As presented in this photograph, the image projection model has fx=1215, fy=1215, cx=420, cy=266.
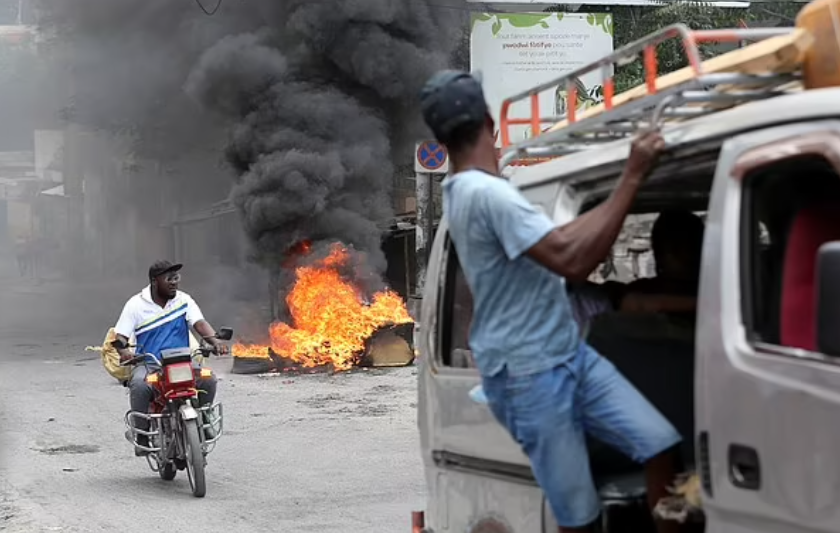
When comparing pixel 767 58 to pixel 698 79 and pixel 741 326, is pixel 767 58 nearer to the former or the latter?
pixel 698 79

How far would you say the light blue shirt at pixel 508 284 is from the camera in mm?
2975

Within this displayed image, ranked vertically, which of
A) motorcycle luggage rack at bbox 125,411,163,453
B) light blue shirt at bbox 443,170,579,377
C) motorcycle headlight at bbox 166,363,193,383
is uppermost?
light blue shirt at bbox 443,170,579,377

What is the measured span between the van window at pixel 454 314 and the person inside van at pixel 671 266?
522 mm

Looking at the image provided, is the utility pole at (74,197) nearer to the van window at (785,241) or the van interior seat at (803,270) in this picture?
the van window at (785,241)

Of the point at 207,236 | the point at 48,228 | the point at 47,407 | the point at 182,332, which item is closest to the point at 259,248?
the point at 47,407

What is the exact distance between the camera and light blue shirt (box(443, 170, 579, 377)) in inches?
117

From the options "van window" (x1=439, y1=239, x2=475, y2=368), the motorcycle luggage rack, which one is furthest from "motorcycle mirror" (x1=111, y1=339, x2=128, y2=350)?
"van window" (x1=439, y1=239, x2=475, y2=368)

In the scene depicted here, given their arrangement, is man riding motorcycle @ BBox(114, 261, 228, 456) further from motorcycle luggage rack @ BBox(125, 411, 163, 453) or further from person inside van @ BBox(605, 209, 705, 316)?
person inside van @ BBox(605, 209, 705, 316)

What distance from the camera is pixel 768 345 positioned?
2596 millimetres

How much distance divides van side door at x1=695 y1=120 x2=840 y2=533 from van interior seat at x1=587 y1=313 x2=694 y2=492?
0.79m

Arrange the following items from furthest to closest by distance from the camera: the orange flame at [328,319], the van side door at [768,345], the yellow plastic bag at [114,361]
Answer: the orange flame at [328,319] < the yellow plastic bag at [114,361] < the van side door at [768,345]

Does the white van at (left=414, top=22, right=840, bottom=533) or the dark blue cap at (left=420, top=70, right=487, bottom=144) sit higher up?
the dark blue cap at (left=420, top=70, right=487, bottom=144)

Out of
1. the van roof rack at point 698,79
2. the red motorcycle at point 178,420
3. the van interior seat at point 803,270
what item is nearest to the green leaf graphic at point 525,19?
the red motorcycle at point 178,420

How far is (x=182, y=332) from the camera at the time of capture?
27.8 ft
